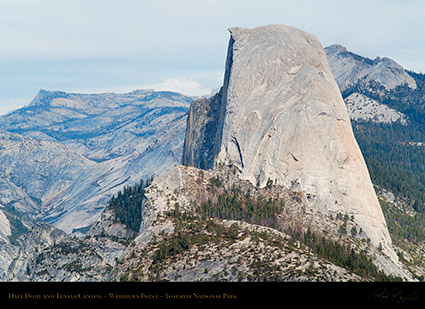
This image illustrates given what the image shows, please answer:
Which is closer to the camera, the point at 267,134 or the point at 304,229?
the point at 304,229

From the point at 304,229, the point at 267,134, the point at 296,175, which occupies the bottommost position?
the point at 304,229

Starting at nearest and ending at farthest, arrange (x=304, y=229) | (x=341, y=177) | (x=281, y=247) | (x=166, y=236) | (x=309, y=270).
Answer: (x=309, y=270), (x=281, y=247), (x=166, y=236), (x=304, y=229), (x=341, y=177)

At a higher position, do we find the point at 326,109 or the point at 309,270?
the point at 326,109
